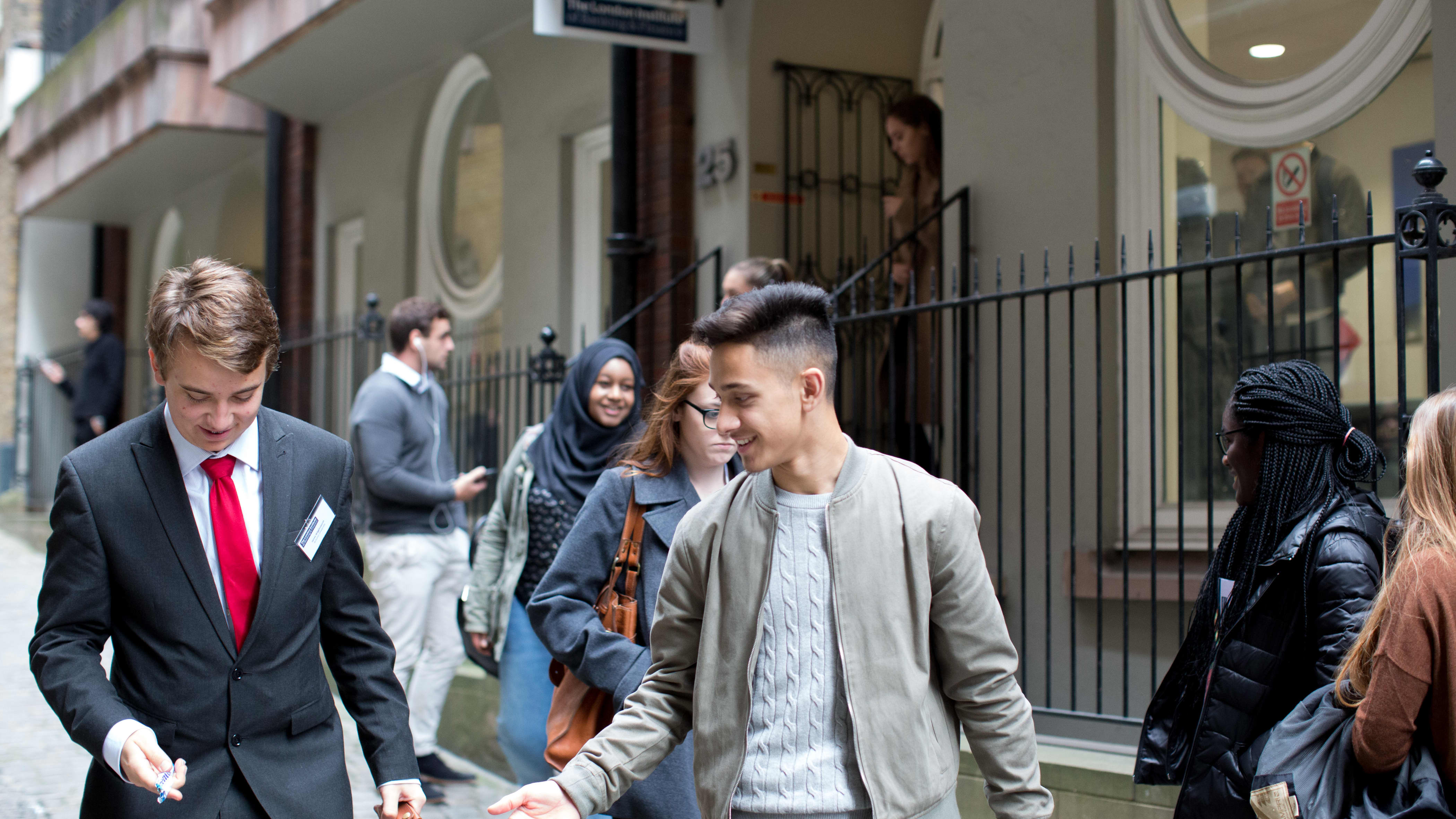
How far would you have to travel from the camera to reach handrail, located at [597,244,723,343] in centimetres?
710

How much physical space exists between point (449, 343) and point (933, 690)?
159 inches

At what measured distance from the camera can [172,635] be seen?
248cm

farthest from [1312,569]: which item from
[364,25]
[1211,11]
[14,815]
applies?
[364,25]

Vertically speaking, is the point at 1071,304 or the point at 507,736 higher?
the point at 1071,304

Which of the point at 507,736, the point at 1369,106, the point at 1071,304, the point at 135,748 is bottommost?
the point at 507,736

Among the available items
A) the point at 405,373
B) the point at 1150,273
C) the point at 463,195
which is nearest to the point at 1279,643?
the point at 1150,273

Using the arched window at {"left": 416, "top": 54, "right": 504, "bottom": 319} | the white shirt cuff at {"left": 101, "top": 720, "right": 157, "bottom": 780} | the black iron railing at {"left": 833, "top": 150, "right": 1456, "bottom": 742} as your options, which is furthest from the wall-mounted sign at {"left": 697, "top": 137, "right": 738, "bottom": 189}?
the white shirt cuff at {"left": 101, "top": 720, "right": 157, "bottom": 780}

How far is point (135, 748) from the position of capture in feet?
7.47

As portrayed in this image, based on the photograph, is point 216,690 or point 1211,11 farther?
point 1211,11

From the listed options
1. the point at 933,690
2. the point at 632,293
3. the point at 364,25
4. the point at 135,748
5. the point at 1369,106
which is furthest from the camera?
the point at 364,25

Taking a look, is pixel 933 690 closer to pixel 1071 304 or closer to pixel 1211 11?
pixel 1071 304

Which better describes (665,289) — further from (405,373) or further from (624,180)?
(405,373)

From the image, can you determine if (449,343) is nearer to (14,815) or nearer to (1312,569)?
(14,815)

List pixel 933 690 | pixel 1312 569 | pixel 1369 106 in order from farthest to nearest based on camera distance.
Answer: pixel 1369 106
pixel 1312 569
pixel 933 690
